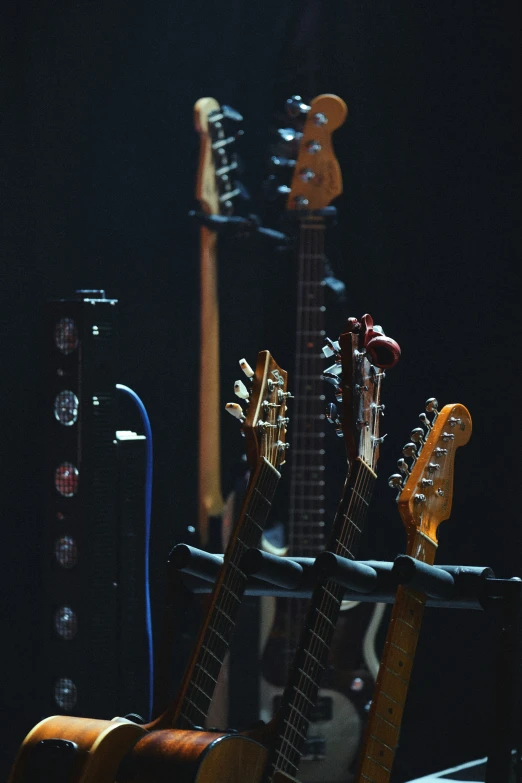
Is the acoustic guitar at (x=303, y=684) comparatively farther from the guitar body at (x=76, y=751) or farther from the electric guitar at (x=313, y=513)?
the electric guitar at (x=313, y=513)

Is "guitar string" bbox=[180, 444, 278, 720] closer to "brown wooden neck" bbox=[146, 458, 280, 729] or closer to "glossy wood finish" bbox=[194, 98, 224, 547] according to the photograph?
"brown wooden neck" bbox=[146, 458, 280, 729]

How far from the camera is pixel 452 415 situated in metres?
2.35

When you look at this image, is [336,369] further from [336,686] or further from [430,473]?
[336,686]

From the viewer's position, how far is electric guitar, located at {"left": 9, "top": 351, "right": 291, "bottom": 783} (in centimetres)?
213

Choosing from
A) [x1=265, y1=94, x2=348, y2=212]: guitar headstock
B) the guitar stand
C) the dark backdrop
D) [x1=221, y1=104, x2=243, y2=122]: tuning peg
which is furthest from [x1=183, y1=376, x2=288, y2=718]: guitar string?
[x1=221, y1=104, x2=243, y2=122]: tuning peg

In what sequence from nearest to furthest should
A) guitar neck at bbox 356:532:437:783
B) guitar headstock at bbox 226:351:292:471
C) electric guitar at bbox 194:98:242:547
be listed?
guitar neck at bbox 356:532:437:783, guitar headstock at bbox 226:351:292:471, electric guitar at bbox 194:98:242:547

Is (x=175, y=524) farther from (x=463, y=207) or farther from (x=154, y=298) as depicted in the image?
(x=463, y=207)

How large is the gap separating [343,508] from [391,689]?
0.32m

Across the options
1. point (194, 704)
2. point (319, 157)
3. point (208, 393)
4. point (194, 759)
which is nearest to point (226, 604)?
point (194, 704)

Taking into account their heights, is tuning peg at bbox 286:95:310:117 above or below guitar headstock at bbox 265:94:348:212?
above

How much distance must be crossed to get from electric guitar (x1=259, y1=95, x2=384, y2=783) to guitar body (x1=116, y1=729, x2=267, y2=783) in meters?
1.48

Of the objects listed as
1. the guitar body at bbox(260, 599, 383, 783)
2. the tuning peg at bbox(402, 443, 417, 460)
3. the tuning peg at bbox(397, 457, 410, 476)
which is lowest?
the guitar body at bbox(260, 599, 383, 783)

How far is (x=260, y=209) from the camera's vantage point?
381 centimetres

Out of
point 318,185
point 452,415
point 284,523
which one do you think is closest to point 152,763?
point 452,415
